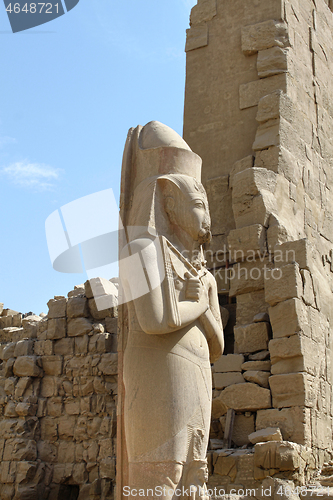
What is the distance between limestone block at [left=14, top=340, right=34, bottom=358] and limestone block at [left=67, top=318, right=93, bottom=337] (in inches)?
25.0

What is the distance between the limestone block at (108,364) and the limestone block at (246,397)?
5.56ft

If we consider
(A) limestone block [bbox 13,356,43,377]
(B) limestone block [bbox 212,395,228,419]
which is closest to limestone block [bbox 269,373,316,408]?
(B) limestone block [bbox 212,395,228,419]

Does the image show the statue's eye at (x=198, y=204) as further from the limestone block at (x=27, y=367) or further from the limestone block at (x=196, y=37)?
the limestone block at (x=196, y=37)

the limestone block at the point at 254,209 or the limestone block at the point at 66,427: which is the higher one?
the limestone block at the point at 254,209

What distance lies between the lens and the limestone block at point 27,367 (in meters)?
7.58

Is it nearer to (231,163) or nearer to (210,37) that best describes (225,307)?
(231,163)

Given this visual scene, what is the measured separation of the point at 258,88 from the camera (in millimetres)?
7621

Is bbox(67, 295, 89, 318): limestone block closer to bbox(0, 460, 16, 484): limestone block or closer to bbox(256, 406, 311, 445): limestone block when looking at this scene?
bbox(0, 460, 16, 484): limestone block

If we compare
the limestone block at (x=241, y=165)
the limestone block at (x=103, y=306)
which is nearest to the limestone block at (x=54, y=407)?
the limestone block at (x=103, y=306)

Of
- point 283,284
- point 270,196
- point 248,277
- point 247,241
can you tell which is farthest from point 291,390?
point 270,196

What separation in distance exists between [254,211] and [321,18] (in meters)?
4.25

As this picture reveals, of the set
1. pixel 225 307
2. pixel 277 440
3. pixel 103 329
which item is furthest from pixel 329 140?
pixel 277 440

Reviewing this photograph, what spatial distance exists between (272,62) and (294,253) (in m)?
2.90

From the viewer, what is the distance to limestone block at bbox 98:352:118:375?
23.3 feet
